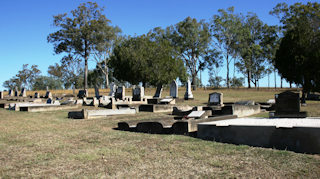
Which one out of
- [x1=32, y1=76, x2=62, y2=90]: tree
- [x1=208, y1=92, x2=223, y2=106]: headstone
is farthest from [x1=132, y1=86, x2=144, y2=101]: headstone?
[x1=32, y1=76, x2=62, y2=90]: tree

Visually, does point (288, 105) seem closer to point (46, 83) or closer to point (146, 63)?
point (146, 63)

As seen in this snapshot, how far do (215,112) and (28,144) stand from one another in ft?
29.8

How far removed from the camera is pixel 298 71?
20.8m

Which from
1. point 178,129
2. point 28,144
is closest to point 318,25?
point 178,129

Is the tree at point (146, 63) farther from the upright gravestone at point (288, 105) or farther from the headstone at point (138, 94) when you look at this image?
the upright gravestone at point (288, 105)

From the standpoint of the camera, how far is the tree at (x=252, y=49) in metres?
51.0

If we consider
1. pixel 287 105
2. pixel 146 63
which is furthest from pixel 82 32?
pixel 287 105

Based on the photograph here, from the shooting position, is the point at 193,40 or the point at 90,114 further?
the point at 193,40

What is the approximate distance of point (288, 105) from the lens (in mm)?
10930

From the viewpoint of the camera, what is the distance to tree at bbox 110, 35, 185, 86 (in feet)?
123

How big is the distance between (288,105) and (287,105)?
37 millimetres

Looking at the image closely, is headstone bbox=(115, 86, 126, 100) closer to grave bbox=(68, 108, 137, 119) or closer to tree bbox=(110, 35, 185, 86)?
tree bbox=(110, 35, 185, 86)

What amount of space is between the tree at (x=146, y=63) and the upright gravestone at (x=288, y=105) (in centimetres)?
2631

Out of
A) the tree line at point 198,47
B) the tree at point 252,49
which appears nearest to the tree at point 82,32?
the tree line at point 198,47
